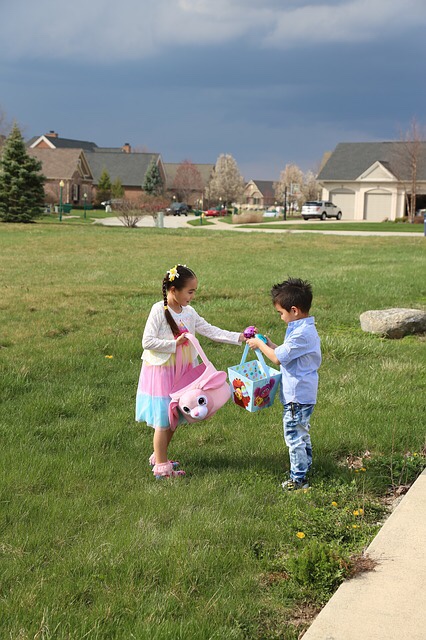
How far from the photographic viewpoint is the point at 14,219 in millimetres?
38781

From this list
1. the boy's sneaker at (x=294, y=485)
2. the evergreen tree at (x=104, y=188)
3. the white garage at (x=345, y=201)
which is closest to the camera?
the boy's sneaker at (x=294, y=485)

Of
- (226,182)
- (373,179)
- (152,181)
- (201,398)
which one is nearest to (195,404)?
(201,398)

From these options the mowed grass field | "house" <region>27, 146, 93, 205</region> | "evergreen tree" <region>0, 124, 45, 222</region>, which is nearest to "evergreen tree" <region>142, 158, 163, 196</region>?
"house" <region>27, 146, 93, 205</region>

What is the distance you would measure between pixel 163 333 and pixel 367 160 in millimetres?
59498

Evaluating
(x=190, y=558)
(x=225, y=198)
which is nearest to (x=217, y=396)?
(x=190, y=558)

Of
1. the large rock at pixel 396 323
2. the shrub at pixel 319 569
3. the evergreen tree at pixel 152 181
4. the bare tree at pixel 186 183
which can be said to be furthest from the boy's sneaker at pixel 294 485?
the bare tree at pixel 186 183

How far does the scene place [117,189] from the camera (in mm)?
79188

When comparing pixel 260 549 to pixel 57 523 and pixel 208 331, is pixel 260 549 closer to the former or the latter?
pixel 57 523

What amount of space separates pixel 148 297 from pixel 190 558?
9206 millimetres

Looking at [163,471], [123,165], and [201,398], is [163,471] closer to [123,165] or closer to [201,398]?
[201,398]

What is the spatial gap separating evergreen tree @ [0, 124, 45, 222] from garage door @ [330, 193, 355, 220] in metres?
29.4

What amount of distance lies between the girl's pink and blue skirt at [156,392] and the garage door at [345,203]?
58299mm

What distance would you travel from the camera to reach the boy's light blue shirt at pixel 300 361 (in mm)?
4363

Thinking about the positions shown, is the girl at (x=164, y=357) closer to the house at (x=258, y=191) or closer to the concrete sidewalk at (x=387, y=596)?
the concrete sidewalk at (x=387, y=596)
